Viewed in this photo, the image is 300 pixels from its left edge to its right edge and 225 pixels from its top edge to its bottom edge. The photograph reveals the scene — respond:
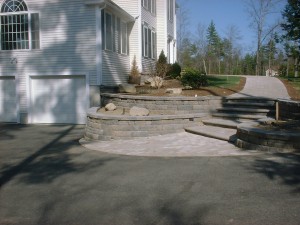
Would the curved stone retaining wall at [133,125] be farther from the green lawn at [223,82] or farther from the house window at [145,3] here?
the house window at [145,3]

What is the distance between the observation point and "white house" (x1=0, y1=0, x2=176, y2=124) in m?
15.4

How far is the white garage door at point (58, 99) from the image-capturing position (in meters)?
16.1

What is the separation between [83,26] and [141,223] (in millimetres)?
12098

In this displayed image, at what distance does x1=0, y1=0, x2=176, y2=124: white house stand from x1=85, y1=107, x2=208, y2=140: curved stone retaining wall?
3876mm

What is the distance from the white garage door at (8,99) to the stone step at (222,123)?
9.68 m

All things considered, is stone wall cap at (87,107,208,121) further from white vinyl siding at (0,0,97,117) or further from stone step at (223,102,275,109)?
→ white vinyl siding at (0,0,97,117)

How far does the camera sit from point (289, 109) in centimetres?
1075

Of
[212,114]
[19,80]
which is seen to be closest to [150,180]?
[212,114]

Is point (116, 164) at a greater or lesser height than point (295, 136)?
lesser

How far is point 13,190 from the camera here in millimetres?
6414

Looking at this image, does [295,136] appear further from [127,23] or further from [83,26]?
[127,23]

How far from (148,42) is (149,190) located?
16030 mm

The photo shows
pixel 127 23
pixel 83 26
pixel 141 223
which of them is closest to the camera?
pixel 141 223

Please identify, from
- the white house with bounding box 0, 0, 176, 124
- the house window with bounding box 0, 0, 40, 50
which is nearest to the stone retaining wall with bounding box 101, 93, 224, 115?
the white house with bounding box 0, 0, 176, 124
